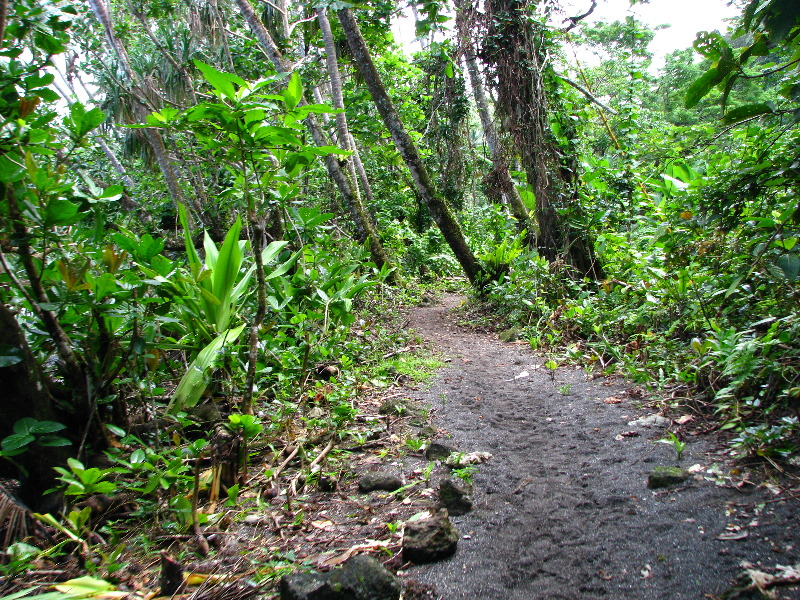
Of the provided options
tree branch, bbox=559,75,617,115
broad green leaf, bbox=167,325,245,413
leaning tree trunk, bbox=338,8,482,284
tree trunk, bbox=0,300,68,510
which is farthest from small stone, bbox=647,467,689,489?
leaning tree trunk, bbox=338,8,482,284

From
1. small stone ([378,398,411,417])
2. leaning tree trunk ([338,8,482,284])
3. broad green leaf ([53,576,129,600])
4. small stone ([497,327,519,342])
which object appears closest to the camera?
broad green leaf ([53,576,129,600])

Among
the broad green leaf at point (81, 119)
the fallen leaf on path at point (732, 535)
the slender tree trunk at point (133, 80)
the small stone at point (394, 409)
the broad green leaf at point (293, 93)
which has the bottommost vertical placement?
the fallen leaf on path at point (732, 535)

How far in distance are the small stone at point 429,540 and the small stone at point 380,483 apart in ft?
1.49

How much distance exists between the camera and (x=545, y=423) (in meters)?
2.66

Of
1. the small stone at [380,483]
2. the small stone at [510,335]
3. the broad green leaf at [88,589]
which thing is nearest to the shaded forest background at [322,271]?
the small stone at [510,335]

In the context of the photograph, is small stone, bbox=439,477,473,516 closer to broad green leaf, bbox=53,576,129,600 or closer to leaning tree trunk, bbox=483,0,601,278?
broad green leaf, bbox=53,576,129,600

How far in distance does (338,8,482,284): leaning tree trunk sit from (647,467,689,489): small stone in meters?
4.85

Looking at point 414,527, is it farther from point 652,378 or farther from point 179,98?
point 179,98

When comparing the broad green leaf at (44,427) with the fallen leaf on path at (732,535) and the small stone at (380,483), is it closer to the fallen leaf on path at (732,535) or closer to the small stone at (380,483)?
the small stone at (380,483)

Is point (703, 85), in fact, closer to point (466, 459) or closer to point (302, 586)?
point (466, 459)

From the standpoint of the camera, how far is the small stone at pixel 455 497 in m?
1.78

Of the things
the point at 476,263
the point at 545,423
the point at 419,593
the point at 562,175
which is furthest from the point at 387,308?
the point at 419,593

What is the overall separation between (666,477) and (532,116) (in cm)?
431

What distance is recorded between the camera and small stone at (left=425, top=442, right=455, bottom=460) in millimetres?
2243
